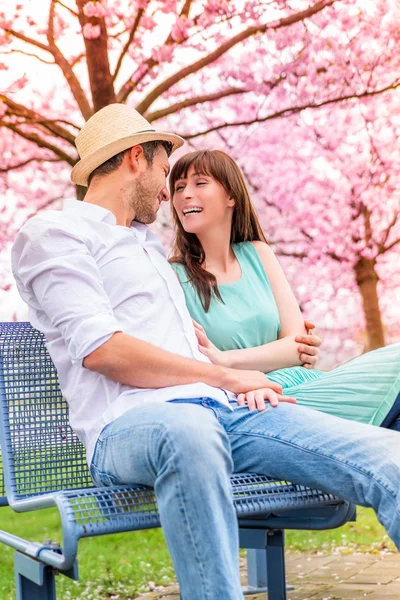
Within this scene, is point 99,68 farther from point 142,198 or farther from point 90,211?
point 90,211

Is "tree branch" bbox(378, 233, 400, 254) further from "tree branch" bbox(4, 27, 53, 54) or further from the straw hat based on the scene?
the straw hat

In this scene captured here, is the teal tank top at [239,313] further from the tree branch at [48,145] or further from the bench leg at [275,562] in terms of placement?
the tree branch at [48,145]

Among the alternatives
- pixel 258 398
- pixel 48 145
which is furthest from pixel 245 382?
pixel 48 145

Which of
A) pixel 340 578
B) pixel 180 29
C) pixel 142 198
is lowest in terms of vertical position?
pixel 340 578

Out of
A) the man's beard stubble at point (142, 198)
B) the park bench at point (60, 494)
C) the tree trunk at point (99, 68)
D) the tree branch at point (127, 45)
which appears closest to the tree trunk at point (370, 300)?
the tree branch at point (127, 45)

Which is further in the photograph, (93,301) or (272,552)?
(272,552)

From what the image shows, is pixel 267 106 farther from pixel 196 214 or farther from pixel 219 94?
pixel 196 214

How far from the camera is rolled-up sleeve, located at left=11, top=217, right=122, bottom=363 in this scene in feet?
6.82

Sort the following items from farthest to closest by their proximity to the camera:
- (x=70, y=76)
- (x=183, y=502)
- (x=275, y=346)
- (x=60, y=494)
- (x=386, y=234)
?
1. (x=386, y=234)
2. (x=70, y=76)
3. (x=275, y=346)
4. (x=60, y=494)
5. (x=183, y=502)

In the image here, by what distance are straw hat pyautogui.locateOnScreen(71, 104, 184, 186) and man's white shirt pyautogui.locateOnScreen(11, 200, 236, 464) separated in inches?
6.8

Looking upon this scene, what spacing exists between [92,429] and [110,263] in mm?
490

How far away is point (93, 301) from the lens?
213 centimetres

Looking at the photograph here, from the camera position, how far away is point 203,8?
6078 millimetres

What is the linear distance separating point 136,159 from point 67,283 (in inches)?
25.4
